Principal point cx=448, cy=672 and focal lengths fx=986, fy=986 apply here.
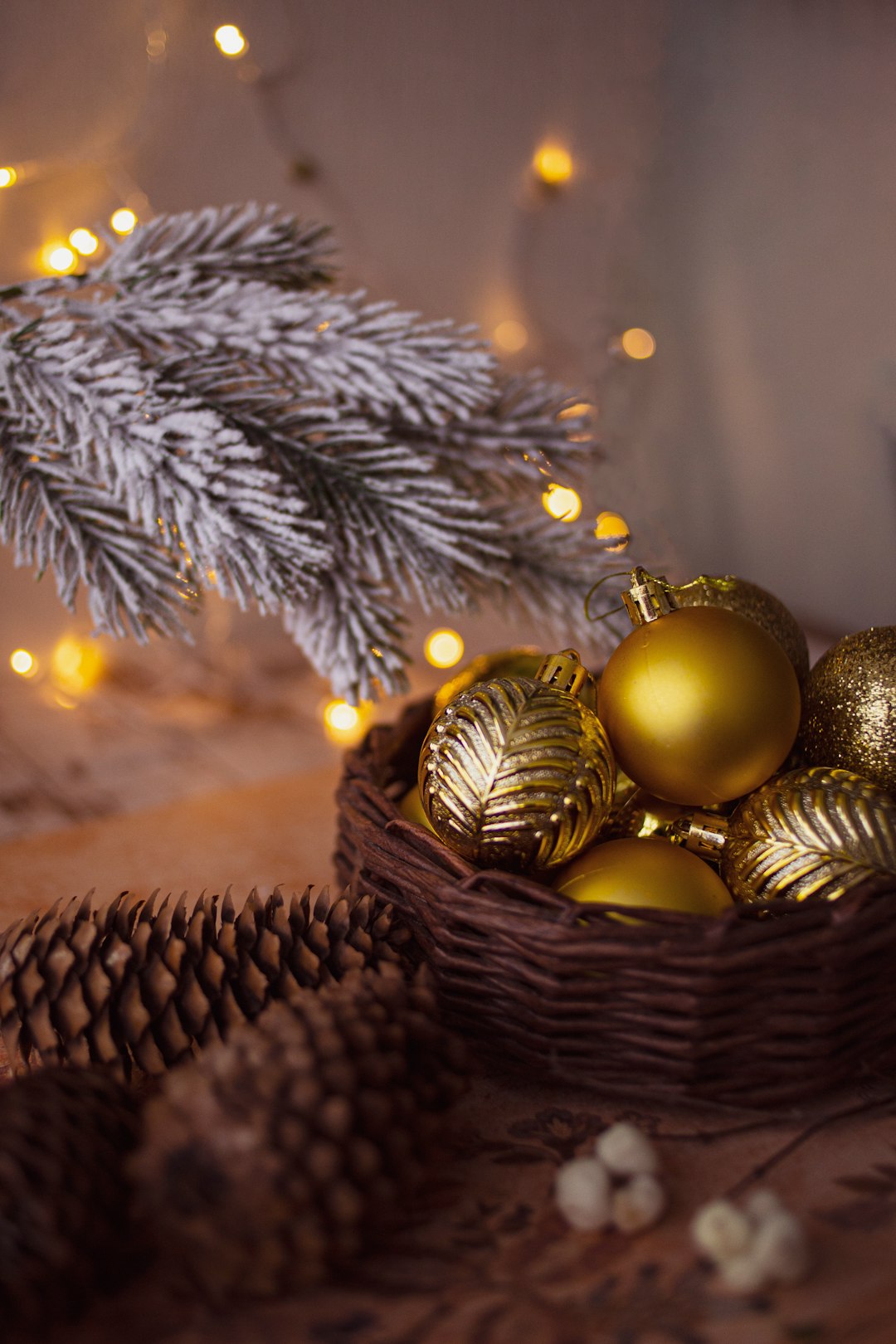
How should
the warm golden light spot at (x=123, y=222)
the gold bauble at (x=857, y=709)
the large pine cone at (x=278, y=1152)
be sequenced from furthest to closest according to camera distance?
1. the warm golden light spot at (x=123, y=222)
2. the gold bauble at (x=857, y=709)
3. the large pine cone at (x=278, y=1152)

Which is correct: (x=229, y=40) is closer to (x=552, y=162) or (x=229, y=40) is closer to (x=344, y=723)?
(x=552, y=162)

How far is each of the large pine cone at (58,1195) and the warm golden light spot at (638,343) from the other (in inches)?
40.0

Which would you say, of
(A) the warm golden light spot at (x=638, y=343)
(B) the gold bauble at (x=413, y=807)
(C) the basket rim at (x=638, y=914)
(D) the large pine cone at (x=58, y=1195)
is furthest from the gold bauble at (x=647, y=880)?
(A) the warm golden light spot at (x=638, y=343)

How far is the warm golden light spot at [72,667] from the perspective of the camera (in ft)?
3.51

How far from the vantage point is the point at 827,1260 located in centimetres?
36

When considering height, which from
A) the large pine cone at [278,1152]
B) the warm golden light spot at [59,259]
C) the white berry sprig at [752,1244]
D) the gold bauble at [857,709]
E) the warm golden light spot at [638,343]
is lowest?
the white berry sprig at [752,1244]

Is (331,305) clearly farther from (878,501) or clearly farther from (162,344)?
(878,501)

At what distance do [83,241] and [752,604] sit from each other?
2.34ft

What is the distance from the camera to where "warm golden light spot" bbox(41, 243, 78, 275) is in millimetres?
923

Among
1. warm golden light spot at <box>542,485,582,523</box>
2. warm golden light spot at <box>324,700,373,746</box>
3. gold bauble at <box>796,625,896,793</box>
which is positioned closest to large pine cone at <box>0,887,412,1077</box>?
gold bauble at <box>796,625,896,793</box>

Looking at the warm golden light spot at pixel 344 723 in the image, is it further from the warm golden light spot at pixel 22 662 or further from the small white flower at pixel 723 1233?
the small white flower at pixel 723 1233

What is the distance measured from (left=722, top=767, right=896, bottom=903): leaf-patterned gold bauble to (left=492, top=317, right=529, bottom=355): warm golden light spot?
0.83 metres

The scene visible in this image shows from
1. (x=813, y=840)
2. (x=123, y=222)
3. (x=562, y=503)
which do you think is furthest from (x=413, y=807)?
(x=123, y=222)

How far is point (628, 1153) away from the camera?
39cm
